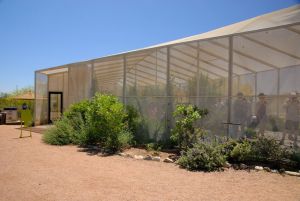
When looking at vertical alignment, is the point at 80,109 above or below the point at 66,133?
above

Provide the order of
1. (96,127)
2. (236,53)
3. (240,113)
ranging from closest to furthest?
(240,113), (236,53), (96,127)

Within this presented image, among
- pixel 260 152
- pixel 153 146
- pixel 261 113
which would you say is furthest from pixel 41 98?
pixel 260 152

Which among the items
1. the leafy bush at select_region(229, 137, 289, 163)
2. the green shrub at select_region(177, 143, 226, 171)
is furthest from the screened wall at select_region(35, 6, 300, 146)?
the green shrub at select_region(177, 143, 226, 171)

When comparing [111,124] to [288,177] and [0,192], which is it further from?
[288,177]

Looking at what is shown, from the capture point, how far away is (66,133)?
11.5 metres

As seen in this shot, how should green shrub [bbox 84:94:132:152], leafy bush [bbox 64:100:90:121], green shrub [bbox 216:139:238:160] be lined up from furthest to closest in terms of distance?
leafy bush [bbox 64:100:90:121] → green shrub [bbox 84:94:132:152] → green shrub [bbox 216:139:238:160]

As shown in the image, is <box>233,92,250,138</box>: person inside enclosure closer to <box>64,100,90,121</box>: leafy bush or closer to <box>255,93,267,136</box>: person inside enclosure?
<box>255,93,267,136</box>: person inside enclosure

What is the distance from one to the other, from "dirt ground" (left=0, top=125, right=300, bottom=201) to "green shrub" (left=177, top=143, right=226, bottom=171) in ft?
1.07

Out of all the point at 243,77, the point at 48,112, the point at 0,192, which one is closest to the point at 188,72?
the point at 243,77

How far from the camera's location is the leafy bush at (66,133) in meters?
11.2

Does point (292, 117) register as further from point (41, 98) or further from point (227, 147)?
point (41, 98)

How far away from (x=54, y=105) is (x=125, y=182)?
1478 centimetres

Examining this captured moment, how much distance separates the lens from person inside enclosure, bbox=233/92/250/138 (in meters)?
8.54

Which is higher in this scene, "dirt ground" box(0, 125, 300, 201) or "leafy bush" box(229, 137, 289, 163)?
"leafy bush" box(229, 137, 289, 163)
